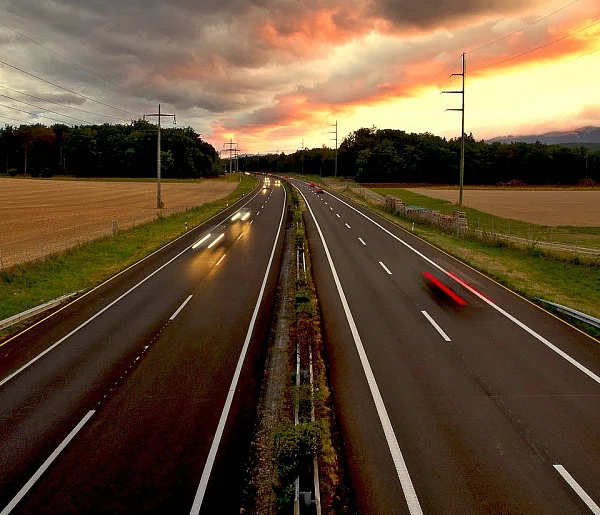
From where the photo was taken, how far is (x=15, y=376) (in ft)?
42.1

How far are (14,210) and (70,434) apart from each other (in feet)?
197

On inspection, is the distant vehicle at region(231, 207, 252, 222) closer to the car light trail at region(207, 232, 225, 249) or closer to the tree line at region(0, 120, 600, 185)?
the car light trail at region(207, 232, 225, 249)

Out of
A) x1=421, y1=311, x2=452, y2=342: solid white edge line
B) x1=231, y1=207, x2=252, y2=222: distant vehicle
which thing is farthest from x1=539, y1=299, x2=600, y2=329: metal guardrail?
x1=231, y1=207, x2=252, y2=222: distant vehicle

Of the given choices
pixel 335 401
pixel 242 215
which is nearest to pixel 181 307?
pixel 335 401

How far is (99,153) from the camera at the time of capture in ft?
510

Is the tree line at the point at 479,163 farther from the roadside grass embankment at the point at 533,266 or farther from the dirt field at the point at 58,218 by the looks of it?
the roadside grass embankment at the point at 533,266

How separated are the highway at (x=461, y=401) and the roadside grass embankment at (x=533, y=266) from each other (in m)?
1.94

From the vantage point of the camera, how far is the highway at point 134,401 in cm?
814

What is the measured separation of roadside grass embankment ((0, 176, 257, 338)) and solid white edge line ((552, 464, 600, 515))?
60.1 ft

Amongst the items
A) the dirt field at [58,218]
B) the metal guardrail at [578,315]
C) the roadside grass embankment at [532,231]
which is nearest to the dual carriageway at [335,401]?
the metal guardrail at [578,315]

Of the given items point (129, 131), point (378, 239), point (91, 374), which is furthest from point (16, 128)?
point (91, 374)

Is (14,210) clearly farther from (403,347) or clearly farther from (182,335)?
(403,347)

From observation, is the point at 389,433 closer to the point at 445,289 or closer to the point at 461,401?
the point at 461,401

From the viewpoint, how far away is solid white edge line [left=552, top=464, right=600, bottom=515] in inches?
301
